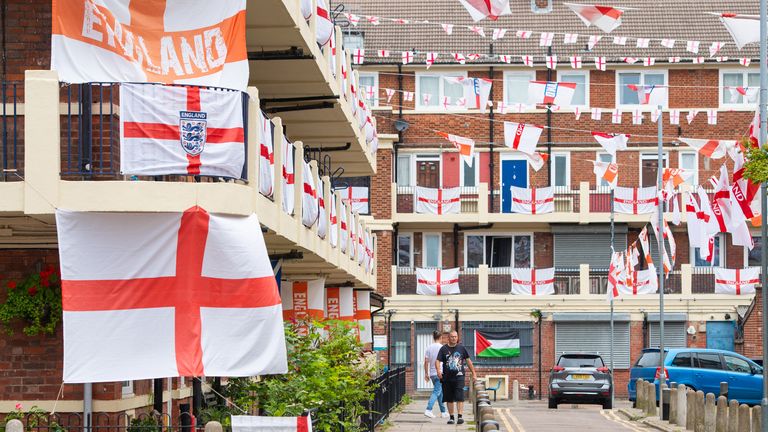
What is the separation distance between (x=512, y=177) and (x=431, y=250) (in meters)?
4.17

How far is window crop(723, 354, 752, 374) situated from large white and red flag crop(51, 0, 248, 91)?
25.2 m

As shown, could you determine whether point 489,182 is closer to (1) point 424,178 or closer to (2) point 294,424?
(1) point 424,178

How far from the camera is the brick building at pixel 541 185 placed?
164 feet

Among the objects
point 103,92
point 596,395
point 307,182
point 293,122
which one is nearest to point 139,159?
point 103,92

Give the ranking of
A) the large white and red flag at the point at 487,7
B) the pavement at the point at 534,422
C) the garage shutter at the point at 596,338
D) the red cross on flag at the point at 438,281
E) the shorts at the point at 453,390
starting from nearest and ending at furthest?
the large white and red flag at the point at 487,7 < the shorts at the point at 453,390 < the pavement at the point at 534,422 < the red cross on flag at the point at 438,281 < the garage shutter at the point at 596,338

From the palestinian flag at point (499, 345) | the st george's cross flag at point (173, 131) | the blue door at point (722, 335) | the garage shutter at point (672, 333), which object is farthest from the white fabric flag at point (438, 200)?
the st george's cross flag at point (173, 131)

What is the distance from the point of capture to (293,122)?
1001 inches

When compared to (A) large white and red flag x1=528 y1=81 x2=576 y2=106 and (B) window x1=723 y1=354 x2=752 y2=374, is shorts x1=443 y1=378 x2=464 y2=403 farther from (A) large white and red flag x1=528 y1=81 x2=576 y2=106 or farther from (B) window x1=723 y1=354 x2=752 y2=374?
(B) window x1=723 y1=354 x2=752 y2=374

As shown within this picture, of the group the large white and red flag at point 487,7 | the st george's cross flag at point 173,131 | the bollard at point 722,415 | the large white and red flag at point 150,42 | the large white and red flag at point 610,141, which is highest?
the large white and red flag at point 487,7

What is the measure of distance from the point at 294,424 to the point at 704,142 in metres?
21.7

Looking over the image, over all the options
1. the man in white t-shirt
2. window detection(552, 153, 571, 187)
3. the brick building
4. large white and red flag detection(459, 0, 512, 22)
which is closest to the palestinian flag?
the brick building

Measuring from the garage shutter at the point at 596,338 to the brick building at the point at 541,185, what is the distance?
0.05 metres

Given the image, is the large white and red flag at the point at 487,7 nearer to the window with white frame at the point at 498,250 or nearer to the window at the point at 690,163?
the window with white frame at the point at 498,250

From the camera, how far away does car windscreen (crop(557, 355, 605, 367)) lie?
1423 inches
